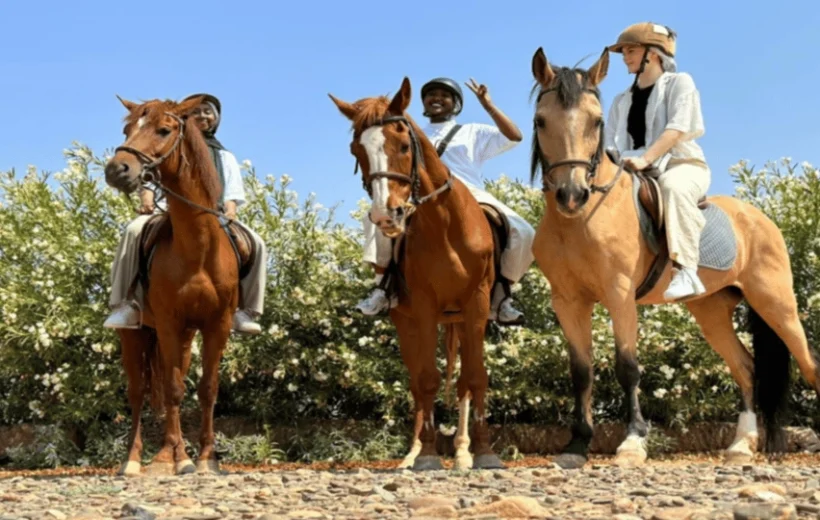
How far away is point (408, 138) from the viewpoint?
6.64 meters

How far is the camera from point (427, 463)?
22.8ft

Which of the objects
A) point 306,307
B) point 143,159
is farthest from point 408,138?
point 306,307

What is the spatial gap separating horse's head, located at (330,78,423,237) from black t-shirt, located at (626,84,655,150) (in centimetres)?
188

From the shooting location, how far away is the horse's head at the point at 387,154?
6.39m

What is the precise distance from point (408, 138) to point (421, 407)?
1.85 meters

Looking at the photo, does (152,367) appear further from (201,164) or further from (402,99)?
(402,99)

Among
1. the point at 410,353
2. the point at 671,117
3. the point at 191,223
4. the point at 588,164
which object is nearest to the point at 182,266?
the point at 191,223

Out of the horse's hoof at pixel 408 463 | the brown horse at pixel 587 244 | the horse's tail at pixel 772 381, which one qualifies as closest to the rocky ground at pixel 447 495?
the brown horse at pixel 587 244

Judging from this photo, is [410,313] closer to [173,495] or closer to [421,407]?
[421,407]

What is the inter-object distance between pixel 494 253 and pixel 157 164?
2419 millimetres

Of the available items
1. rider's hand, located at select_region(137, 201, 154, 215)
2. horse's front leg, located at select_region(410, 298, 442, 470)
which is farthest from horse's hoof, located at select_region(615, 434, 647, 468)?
rider's hand, located at select_region(137, 201, 154, 215)

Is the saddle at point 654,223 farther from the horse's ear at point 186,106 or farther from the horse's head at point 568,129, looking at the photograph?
the horse's ear at point 186,106

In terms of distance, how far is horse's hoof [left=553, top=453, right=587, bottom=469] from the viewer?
6.63 metres

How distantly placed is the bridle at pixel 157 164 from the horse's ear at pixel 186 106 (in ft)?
0.20
